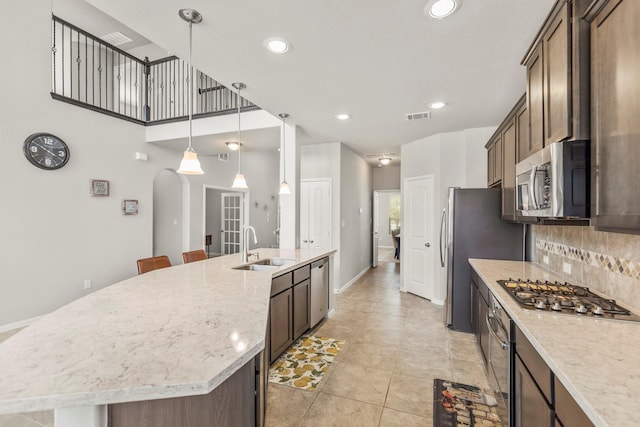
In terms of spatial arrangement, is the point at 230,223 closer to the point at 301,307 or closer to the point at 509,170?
the point at 301,307

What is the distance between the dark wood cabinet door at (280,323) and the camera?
2.51 meters

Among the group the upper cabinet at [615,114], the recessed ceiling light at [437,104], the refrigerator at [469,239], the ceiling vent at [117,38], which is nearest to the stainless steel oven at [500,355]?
the upper cabinet at [615,114]

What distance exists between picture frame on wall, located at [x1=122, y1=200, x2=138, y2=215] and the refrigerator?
4879mm

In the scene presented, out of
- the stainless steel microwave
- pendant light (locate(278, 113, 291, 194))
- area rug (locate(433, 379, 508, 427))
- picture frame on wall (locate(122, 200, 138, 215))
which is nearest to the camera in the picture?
the stainless steel microwave

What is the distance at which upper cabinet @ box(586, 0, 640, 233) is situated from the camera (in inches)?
42.4

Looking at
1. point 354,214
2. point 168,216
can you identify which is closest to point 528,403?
point 354,214

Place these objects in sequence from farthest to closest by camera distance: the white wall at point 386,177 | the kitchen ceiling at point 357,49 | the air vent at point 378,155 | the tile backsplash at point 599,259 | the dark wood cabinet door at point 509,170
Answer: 1. the white wall at point 386,177
2. the air vent at point 378,155
3. the dark wood cabinet door at point 509,170
4. the kitchen ceiling at point 357,49
5. the tile backsplash at point 599,259

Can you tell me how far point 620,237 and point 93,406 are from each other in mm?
2588

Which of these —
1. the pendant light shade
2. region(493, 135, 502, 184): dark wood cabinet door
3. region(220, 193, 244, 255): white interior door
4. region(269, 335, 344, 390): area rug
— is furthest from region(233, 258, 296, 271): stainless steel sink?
region(220, 193, 244, 255): white interior door

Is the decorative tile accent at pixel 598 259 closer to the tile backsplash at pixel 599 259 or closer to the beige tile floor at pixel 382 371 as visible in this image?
the tile backsplash at pixel 599 259

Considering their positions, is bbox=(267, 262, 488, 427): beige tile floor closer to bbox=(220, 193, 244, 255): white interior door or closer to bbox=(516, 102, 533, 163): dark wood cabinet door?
bbox=(516, 102, 533, 163): dark wood cabinet door

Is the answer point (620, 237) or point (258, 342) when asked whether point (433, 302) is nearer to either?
point (620, 237)

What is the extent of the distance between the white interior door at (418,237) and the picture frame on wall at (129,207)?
184 inches

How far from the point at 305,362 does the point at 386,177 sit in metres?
5.95
